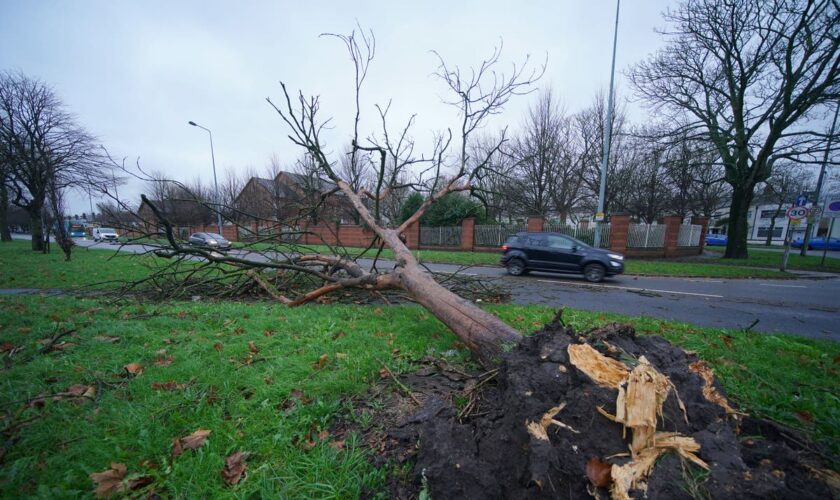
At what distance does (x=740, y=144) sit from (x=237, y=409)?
68.4 ft

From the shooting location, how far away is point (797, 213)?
11281 millimetres

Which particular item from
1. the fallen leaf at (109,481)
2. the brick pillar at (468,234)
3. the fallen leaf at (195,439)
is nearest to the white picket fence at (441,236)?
the brick pillar at (468,234)

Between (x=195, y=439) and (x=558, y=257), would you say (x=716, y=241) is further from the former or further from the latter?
(x=195, y=439)

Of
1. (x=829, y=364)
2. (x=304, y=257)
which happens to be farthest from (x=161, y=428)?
(x=829, y=364)

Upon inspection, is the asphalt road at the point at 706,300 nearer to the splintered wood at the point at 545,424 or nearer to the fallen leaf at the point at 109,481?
the splintered wood at the point at 545,424

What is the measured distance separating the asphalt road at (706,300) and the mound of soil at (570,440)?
13.6 ft

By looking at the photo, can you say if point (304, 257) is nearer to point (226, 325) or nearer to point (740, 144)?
point (226, 325)

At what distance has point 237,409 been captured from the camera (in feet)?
6.63

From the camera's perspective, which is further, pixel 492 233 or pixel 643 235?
pixel 492 233

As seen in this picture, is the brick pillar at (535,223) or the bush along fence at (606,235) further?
the brick pillar at (535,223)

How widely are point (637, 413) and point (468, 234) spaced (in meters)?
18.1

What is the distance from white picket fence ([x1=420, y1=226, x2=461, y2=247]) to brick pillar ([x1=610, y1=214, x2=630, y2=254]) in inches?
340

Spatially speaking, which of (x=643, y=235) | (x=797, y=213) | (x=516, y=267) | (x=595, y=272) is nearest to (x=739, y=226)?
(x=797, y=213)

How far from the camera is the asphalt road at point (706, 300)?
4.91 meters
